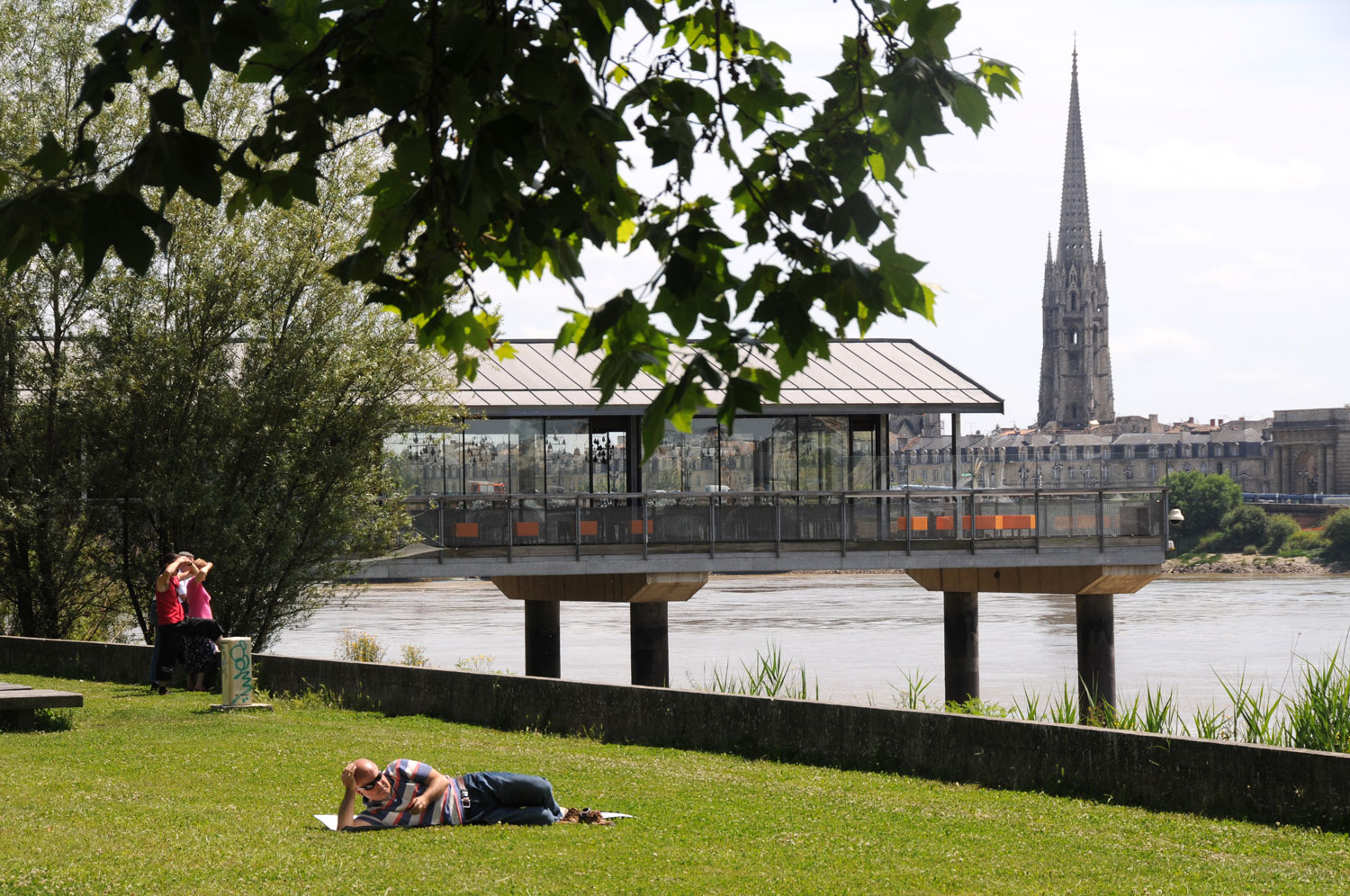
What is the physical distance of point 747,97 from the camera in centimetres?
513

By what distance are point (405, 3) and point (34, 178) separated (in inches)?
48.6

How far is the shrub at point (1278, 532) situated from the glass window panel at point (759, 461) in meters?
117

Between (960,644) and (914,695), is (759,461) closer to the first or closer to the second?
(960,644)

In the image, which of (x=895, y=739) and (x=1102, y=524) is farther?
(x=1102, y=524)

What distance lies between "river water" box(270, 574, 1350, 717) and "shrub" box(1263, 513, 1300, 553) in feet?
156

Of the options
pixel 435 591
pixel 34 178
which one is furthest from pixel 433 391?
pixel 435 591

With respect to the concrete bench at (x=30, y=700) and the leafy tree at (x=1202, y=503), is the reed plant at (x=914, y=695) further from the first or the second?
the leafy tree at (x=1202, y=503)

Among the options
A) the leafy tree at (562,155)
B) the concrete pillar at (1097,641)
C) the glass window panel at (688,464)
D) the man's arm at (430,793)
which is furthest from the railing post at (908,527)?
the leafy tree at (562,155)

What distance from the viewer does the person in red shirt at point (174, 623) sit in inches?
687

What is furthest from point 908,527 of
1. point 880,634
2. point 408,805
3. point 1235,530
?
point 1235,530

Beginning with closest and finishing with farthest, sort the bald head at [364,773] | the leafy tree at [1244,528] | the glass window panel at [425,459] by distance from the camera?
the bald head at [364,773], the glass window panel at [425,459], the leafy tree at [1244,528]

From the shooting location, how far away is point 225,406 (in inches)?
875

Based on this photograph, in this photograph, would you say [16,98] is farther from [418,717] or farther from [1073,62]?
[1073,62]

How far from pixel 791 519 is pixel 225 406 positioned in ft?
35.6
